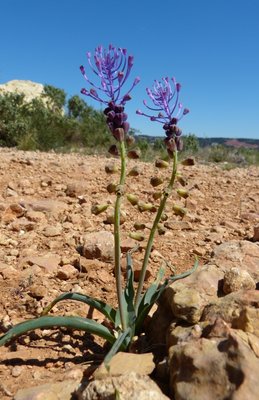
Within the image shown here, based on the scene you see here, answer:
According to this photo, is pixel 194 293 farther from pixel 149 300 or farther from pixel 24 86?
pixel 24 86

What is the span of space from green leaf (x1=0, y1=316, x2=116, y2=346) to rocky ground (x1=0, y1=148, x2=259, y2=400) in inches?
6.3

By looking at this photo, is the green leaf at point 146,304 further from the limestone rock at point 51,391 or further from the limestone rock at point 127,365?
the limestone rock at point 51,391

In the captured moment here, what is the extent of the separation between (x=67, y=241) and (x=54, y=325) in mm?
1499

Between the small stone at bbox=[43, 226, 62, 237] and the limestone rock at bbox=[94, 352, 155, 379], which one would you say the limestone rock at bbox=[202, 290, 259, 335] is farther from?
the small stone at bbox=[43, 226, 62, 237]

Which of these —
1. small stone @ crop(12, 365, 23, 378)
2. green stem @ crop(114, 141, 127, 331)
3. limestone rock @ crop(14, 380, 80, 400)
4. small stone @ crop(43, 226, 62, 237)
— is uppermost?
green stem @ crop(114, 141, 127, 331)

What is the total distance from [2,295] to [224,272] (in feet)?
4.42

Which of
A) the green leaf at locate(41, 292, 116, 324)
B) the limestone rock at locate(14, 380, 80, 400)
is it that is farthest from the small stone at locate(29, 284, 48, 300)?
the limestone rock at locate(14, 380, 80, 400)

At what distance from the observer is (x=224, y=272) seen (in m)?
2.58

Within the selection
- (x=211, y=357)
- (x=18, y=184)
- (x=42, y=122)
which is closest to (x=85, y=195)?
(x=18, y=184)

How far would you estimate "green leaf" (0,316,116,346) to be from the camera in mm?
2014

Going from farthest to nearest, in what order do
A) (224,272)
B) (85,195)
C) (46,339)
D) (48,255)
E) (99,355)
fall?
(85,195)
(48,255)
(224,272)
(46,339)
(99,355)

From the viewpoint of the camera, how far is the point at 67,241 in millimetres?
3537

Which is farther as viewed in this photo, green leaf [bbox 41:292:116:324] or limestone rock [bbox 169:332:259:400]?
green leaf [bbox 41:292:116:324]

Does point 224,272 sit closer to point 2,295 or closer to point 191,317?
point 191,317
